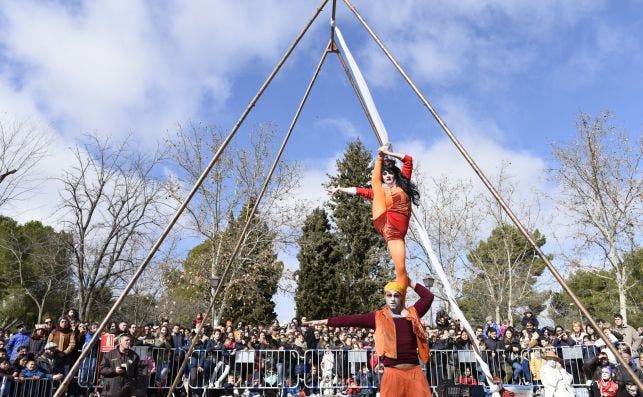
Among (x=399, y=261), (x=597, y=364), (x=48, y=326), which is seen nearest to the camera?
(x=399, y=261)

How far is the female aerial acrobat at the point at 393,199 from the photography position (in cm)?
539

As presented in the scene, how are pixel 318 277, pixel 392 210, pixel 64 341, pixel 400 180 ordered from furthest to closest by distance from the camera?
pixel 318 277
pixel 64 341
pixel 400 180
pixel 392 210

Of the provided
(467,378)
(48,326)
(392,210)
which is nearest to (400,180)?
(392,210)

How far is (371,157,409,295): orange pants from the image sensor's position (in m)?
5.01

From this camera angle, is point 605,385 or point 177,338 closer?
point 605,385

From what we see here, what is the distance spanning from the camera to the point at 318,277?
103 feet

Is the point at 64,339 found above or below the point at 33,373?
above

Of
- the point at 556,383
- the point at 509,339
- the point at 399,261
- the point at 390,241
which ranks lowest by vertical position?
the point at 556,383

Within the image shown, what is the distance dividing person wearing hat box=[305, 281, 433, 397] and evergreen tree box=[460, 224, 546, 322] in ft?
73.2

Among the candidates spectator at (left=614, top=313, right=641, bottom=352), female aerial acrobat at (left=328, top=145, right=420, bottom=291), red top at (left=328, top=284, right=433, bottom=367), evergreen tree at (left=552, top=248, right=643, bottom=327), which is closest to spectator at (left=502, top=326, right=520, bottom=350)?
spectator at (left=614, top=313, right=641, bottom=352)

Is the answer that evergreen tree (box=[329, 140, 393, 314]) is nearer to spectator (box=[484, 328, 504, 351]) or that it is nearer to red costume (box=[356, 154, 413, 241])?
spectator (box=[484, 328, 504, 351])

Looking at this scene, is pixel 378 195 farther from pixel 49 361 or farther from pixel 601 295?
pixel 601 295

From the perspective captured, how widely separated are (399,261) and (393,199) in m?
0.75

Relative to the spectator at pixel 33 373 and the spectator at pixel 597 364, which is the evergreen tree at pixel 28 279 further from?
the spectator at pixel 597 364
